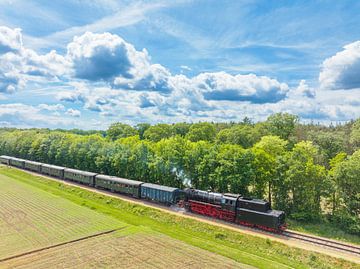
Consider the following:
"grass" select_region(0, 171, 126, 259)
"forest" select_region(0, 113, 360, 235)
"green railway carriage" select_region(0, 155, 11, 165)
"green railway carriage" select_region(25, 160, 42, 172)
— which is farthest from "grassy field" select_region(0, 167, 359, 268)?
"green railway carriage" select_region(0, 155, 11, 165)

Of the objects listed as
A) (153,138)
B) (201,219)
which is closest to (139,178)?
(201,219)

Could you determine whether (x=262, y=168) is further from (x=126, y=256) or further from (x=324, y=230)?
(x=126, y=256)

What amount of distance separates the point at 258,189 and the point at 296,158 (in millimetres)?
7145

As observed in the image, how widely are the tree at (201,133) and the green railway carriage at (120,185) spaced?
38776 millimetres

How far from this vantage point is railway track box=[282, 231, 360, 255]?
27.8m

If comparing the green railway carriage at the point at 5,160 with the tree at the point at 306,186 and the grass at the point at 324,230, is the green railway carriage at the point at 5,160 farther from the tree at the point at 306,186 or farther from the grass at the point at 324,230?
the grass at the point at 324,230

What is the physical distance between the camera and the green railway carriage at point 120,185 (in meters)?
48.2

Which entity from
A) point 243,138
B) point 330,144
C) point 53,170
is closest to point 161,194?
point 53,170

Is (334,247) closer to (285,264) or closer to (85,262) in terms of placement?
(285,264)

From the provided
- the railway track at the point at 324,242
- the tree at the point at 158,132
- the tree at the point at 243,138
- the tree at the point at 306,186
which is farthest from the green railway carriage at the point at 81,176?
the tree at the point at 243,138

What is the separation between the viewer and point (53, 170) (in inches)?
2746

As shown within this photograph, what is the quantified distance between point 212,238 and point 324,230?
47.0 feet

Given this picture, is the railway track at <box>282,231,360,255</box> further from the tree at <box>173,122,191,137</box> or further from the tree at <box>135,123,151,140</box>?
the tree at <box>135,123,151,140</box>

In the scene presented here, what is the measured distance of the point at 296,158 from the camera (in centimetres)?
3850
